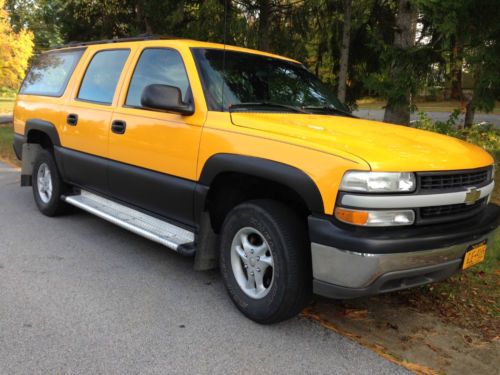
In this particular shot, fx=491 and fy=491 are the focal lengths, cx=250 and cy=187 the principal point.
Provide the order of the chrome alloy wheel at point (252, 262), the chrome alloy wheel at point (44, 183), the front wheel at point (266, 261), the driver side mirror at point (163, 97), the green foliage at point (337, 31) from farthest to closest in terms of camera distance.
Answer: the green foliage at point (337, 31) → the chrome alloy wheel at point (44, 183) → the driver side mirror at point (163, 97) → the chrome alloy wheel at point (252, 262) → the front wheel at point (266, 261)

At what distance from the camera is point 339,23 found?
10812mm

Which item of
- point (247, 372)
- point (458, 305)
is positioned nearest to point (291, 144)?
point (247, 372)

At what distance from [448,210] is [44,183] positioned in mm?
4860

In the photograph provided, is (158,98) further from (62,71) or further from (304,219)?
(62,71)

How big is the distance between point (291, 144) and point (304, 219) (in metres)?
0.55

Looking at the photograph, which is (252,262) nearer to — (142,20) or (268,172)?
(268,172)

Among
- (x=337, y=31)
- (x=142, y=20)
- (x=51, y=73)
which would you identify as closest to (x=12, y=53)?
(x=142, y=20)

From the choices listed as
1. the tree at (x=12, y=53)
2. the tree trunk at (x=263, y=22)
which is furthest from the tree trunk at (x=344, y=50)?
the tree at (x=12, y=53)

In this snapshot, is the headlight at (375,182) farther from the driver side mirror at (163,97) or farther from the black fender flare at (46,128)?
the black fender flare at (46,128)

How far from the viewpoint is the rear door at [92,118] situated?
4.77 m

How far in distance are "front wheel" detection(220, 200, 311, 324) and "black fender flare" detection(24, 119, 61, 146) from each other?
9.62 ft

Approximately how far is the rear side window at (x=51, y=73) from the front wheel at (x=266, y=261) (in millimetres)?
3217

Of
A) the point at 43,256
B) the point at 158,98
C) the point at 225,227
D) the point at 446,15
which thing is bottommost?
the point at 43,256

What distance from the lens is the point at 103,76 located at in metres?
5.02
